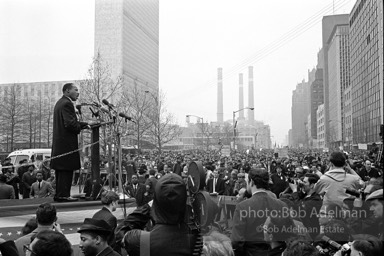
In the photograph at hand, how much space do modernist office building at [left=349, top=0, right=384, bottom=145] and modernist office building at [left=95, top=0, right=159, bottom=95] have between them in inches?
1350

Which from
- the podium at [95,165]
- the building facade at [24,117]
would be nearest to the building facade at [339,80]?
the building facade at [24,117]

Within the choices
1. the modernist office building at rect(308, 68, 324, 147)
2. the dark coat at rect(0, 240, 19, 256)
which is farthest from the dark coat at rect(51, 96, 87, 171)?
the modernist office building at rect(308, 68, 324, 147)

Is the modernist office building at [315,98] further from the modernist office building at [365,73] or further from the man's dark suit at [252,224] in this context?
the man's dark suit at [252,224]

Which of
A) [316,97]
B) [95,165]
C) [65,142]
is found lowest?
[95,165]

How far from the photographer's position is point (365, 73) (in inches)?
2943

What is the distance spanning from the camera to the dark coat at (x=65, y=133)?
23.9ft

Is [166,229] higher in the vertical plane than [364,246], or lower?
higher

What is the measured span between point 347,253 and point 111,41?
59.9m

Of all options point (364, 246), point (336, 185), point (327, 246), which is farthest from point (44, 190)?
point (364, 246)

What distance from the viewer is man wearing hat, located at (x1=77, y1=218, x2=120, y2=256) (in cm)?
347

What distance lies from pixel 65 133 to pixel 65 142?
16cm

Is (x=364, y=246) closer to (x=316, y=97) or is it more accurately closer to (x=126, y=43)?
(x=126, y=43)

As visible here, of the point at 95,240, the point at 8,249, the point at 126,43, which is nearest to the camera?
the point at 8,249

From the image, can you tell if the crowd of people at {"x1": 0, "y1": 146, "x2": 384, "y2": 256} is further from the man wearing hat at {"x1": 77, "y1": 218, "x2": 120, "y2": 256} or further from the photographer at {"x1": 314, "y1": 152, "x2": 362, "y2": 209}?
the photographer at {"x1": 314, "y1": 152, "x2": 362, "y2": 209}
